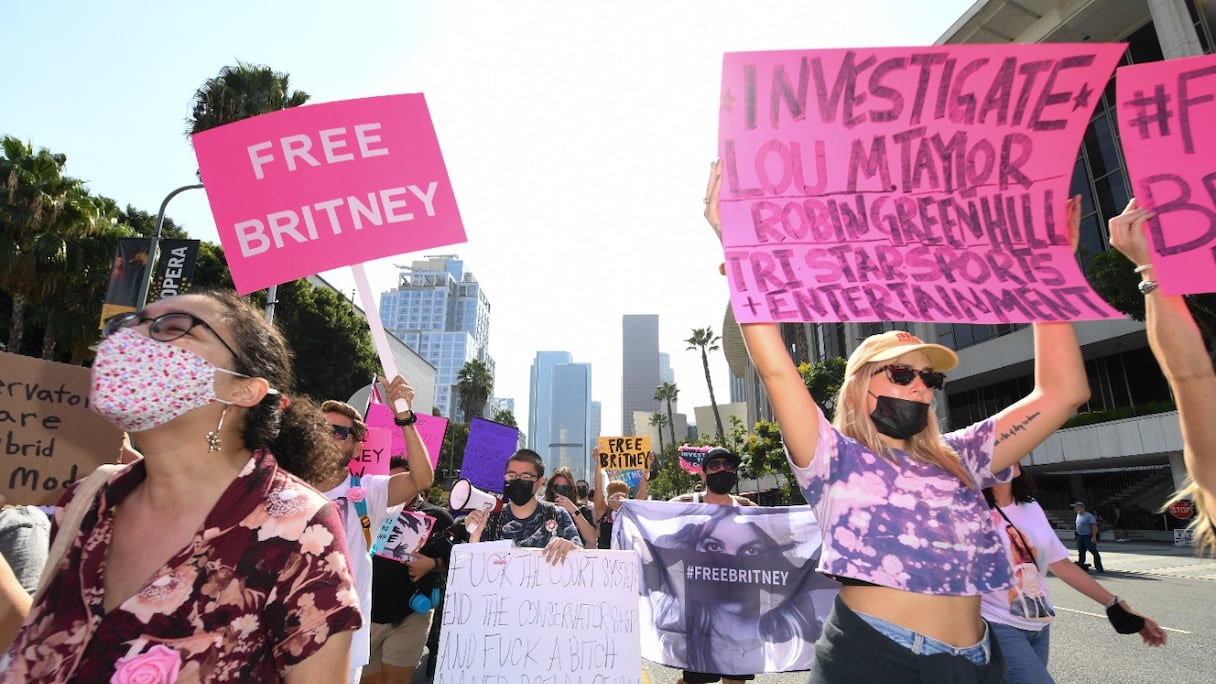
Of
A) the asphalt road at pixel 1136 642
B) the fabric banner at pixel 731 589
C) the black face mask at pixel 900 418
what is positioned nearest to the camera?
the black face mask at pixel 900 418

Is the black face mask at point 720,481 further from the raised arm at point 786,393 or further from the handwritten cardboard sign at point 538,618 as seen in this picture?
the raised arm at point 786,393

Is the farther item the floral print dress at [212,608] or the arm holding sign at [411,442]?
the arm holding sign at [411,442]

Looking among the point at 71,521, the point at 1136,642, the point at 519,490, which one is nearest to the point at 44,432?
the point at 71,521

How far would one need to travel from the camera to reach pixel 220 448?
1712 mm

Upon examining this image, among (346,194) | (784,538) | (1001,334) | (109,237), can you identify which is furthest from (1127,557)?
(109,237)

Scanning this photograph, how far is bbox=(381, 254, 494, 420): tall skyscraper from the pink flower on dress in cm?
16320

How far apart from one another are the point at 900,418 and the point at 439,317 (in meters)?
177

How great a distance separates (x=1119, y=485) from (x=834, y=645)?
40.8 meters

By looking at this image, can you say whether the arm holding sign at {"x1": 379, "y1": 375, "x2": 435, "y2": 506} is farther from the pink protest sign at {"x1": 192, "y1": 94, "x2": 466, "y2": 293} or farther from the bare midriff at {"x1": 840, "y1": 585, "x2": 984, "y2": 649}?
the bare midriff at {"x1": 840, "y1": 585, "x2": 984, "y2": 649}

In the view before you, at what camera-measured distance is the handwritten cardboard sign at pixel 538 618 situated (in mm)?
Result: 3756

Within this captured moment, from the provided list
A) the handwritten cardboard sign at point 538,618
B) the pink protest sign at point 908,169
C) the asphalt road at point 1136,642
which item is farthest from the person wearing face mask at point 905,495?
the asphalt road at point 1136,642

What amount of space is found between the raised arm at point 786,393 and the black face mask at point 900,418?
27cm

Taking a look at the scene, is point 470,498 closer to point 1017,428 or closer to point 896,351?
point 896,351

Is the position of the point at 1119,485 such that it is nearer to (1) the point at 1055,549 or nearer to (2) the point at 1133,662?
(2) the point at 1133,662
